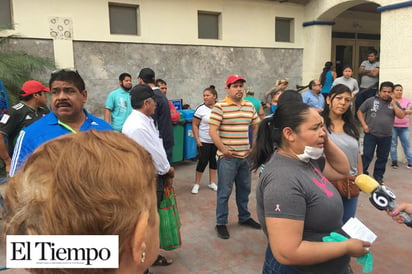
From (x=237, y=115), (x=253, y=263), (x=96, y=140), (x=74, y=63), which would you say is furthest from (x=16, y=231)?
(x=74, y=63)

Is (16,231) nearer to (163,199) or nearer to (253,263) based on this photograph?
(163,199)

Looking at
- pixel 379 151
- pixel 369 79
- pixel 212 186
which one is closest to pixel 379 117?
pixel 379 151

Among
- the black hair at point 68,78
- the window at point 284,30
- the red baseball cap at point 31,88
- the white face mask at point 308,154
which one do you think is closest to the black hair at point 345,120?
the white face mask at point 308,154

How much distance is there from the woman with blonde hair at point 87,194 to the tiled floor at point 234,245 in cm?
282

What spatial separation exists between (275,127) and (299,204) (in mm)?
602

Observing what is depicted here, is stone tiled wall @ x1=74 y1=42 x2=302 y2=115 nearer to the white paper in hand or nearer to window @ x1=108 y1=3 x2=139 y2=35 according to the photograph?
window @ x1=108 y1=3 x2=139 y2=35

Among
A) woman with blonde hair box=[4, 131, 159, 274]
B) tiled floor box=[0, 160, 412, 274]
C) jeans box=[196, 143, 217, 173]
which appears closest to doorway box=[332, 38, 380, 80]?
tiled floor box=[0, 160, 412, 274]

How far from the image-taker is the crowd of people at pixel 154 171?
0.73 metres

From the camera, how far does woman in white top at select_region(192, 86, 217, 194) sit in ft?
19.0

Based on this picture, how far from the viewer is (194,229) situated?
430 cm

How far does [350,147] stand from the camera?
10.3 ft

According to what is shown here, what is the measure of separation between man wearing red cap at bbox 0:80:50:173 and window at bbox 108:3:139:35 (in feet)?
15.6

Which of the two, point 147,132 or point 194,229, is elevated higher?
point 147,132

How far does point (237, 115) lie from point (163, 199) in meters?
1.42
